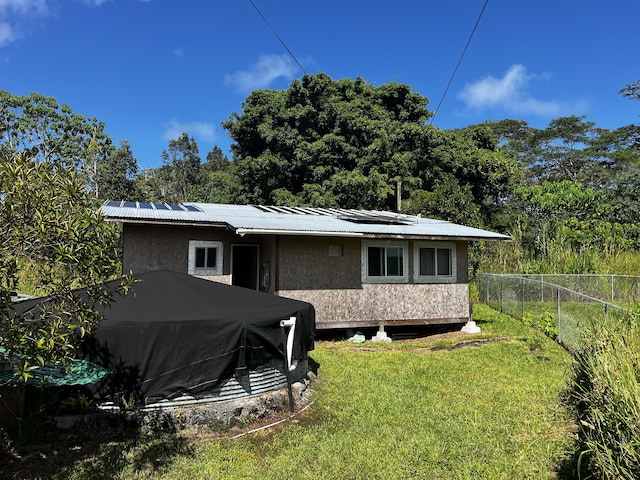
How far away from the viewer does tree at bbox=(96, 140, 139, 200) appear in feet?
110

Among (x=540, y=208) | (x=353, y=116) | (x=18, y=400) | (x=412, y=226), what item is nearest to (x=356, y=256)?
(x=412, y=226)

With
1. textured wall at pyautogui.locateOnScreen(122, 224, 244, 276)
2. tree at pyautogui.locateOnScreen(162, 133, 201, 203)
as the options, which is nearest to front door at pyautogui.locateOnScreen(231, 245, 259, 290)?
textured wall at pyautogui.locateOnScreen(122, 224, 244, 276)

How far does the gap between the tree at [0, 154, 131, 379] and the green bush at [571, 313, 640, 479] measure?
388cm

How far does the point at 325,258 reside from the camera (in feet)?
36.1

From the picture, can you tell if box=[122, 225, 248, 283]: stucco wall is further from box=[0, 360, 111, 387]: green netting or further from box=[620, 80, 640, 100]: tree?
box=[620, 80, 640, 100]: tree

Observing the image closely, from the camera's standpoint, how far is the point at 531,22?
42.1 feet

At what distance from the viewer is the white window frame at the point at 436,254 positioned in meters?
11.8

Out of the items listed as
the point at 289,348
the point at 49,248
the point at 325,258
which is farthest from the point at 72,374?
the point at 325,258

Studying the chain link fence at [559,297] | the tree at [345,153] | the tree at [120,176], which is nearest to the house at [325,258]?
the chain link fence at [559,297]

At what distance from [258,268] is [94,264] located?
8.59 m

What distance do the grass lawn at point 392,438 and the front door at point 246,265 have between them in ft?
15.4

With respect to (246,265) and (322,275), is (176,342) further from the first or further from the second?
(246,265)

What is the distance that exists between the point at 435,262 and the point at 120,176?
99.1ft

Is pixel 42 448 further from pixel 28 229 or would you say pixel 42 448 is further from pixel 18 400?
pixel 28 229
